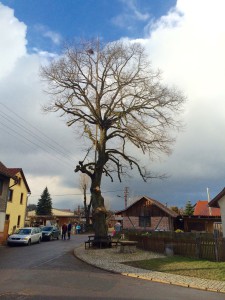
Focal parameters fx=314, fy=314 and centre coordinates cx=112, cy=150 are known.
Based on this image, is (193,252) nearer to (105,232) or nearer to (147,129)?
(105,232)

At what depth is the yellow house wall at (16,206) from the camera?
115 feet

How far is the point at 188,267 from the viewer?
13.4 meters

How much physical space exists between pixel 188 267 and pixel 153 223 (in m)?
26.3

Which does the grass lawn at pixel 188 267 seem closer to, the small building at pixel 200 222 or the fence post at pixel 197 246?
the fence post at pixel 197 246

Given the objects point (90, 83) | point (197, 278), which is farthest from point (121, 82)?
point (197, 278)

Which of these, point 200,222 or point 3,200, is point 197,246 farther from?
point 200,222

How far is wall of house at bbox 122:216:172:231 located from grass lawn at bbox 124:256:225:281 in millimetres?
23119

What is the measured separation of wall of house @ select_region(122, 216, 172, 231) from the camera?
38.5 m

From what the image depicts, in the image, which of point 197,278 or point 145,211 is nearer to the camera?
point 197,278

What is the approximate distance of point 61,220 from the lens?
6525cm

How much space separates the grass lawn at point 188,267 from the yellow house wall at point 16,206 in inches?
924

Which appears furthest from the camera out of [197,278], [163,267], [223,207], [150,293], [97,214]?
[97,214]

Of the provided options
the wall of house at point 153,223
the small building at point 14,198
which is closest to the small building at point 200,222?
the wall of house at point 153,223

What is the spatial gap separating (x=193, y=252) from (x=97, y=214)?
294 inches
